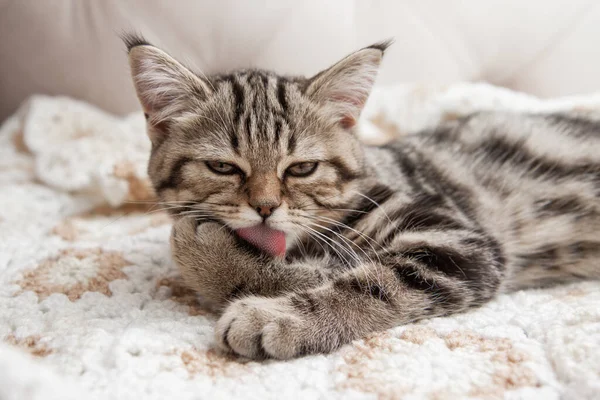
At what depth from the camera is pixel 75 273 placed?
1.05m

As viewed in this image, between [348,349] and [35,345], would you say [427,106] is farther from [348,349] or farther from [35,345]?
[35,345]

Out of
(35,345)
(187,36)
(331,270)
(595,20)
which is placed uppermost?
(595,20)

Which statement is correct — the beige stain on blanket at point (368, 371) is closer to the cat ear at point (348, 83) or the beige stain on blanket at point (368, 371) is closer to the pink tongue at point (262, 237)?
the pink tongue at point (262, 237)

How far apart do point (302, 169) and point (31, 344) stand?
0.56 m

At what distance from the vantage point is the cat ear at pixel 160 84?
3.29ft

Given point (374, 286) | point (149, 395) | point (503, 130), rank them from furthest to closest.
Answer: point (503, 130) < point (374, 286) < point (149, 395)

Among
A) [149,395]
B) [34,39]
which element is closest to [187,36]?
[34,39]

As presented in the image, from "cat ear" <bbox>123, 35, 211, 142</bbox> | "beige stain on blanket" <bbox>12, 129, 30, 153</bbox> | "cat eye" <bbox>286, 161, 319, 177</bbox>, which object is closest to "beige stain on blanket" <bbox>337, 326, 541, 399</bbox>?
"cat eye" <bbox>286, 161, 319, 177</bbox>

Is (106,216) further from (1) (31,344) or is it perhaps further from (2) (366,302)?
(2) (366,302)

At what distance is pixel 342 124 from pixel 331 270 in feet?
1.15

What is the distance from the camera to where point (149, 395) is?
0.63 meters

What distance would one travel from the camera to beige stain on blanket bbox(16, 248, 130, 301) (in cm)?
98

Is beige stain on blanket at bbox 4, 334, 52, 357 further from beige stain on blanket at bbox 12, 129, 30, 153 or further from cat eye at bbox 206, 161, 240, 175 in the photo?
beige stain on blanket at bbox 12, 129, 30, 153

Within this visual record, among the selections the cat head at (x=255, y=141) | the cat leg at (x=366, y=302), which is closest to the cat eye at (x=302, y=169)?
the cat head at (x=255, y=141)
